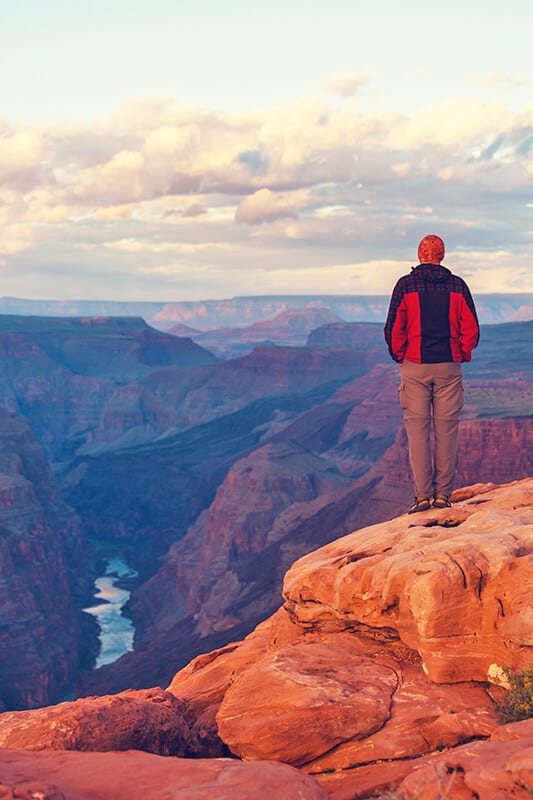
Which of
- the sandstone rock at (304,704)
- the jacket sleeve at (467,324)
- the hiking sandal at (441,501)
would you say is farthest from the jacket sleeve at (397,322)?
the sandstone rock at (304,704)

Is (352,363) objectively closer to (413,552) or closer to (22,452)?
(22,452)

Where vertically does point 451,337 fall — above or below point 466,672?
above

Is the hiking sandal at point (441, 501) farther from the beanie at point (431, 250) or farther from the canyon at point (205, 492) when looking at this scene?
the canyon at point (205, 492)

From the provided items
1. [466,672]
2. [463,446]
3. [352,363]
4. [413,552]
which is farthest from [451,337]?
[352,363]

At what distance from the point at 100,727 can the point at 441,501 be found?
18.9ft

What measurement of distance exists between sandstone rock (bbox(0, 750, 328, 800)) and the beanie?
688 centimetres

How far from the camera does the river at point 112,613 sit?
88812 millimetres

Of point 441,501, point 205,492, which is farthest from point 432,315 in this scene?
point 205,492

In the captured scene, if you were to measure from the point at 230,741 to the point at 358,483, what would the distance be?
90056 mm

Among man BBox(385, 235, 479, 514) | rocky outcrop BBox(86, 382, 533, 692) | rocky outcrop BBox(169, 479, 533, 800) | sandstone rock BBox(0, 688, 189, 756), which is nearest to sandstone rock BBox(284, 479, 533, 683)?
rocky outcrop BBox(169, 479, 533, 800)

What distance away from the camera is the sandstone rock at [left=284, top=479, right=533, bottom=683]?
390 inches

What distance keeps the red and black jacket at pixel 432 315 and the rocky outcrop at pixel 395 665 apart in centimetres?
241

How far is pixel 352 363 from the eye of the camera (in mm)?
199375

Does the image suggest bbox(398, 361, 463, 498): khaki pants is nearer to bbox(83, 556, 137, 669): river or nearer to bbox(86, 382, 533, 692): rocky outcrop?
bbox(86, 382, 533, 692): rocky outcrop
